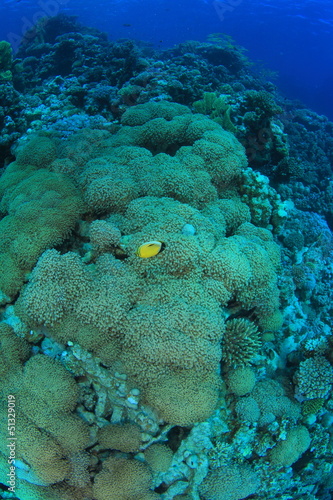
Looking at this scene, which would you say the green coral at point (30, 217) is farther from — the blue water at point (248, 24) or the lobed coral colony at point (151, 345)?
the blue water at point (248, 24)

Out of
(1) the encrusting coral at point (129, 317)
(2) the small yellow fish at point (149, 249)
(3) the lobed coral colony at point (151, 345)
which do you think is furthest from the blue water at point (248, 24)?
(2) the small yellow fish at point (149, 249)

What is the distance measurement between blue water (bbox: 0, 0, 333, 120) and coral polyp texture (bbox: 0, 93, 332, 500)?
33.8 meters

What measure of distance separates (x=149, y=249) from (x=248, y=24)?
5850cm

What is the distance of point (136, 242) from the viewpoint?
345 centimetres

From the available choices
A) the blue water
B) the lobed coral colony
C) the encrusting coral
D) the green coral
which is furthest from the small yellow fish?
the blue water

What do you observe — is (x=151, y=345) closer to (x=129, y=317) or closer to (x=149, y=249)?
(x=129, y=317)

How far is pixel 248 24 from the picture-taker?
1861 inches

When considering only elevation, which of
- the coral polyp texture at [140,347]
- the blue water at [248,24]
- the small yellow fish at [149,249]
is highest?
the blue water at [248,24]

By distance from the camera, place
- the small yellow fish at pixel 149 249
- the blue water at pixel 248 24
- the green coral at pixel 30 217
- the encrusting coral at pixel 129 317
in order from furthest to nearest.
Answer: the blue water at pixel 248 24 → the green coral at pixel 30 217 → the small yellow fish at pixel 149 249 → the encrusting coral at pixel 129 317

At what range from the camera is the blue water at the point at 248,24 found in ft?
119

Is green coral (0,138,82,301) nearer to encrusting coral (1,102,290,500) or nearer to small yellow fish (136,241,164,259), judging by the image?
encrusting coral (1,102,290,500)

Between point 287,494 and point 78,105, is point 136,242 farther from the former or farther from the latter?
point 78,105

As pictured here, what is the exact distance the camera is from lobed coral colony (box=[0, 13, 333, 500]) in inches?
121

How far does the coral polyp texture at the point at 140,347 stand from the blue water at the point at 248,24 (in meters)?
33.8
